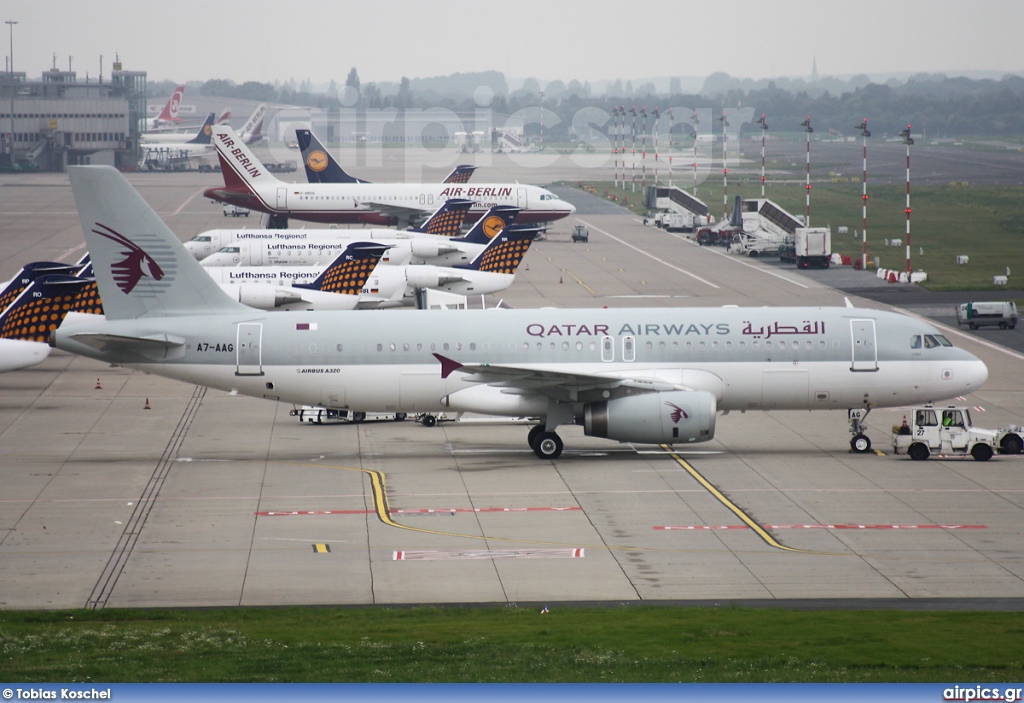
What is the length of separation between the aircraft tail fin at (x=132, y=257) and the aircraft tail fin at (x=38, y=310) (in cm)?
1240

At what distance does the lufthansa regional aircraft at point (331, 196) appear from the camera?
377ft

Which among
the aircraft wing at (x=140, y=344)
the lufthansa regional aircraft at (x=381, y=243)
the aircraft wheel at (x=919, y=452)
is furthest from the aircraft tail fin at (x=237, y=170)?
the aircraft wheel at (x=919, y=452)

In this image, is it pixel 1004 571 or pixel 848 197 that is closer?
pixel 1004 571

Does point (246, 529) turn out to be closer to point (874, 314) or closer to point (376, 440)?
point (376, 440)

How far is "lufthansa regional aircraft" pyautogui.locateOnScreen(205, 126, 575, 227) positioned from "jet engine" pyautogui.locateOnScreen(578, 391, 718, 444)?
78123 mm

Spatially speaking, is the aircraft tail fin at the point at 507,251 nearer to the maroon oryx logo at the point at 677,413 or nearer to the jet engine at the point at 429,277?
the jet engine at the point at 429,277

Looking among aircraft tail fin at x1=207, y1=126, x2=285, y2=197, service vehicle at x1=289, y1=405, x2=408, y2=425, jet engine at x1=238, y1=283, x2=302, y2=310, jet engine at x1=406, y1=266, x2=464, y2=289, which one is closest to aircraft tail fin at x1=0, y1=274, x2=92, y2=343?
service vehicle at x1=289, y1=405, x2=408, y2=425

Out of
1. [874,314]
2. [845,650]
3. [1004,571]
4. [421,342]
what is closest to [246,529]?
[421,342]

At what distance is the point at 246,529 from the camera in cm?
3203

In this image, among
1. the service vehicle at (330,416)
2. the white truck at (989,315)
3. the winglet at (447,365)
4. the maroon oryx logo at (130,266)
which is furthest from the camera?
the white truck at (989,315)

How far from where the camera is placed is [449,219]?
95.2 m

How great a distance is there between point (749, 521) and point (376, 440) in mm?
16284

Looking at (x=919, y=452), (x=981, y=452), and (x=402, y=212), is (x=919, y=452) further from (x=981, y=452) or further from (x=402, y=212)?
(x=402, y=212)

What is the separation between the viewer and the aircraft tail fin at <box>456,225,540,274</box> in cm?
7281
